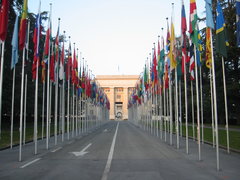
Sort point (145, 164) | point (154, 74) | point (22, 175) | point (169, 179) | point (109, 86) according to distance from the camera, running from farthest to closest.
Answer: point (109, 86) → point (154, 74) → point (145, 164) → point (22, 175) → point (169, 179)

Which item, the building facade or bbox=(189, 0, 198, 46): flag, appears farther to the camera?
the building facade

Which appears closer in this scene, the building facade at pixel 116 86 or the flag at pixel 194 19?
the flag at pixel 194 19

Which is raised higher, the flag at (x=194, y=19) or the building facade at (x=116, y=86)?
the building facade at (x=116, y=86)

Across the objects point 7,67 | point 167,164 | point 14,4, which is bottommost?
point 167,164

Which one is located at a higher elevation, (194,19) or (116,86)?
(116,86)

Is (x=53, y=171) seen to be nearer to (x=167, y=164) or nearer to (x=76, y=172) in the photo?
(x=76, y=172)

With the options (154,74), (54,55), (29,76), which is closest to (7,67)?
(29,76)

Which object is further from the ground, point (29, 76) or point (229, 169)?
point (29, 76)

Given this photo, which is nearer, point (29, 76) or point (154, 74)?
point (154, 74)

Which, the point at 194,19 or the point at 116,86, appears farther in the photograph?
the point at 116,86

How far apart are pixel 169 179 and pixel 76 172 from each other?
3.34 meters

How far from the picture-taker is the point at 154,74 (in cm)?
2697

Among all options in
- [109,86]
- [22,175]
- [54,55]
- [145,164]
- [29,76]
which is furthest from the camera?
[109,86]

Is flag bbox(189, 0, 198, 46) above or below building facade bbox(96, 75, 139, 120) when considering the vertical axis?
below
